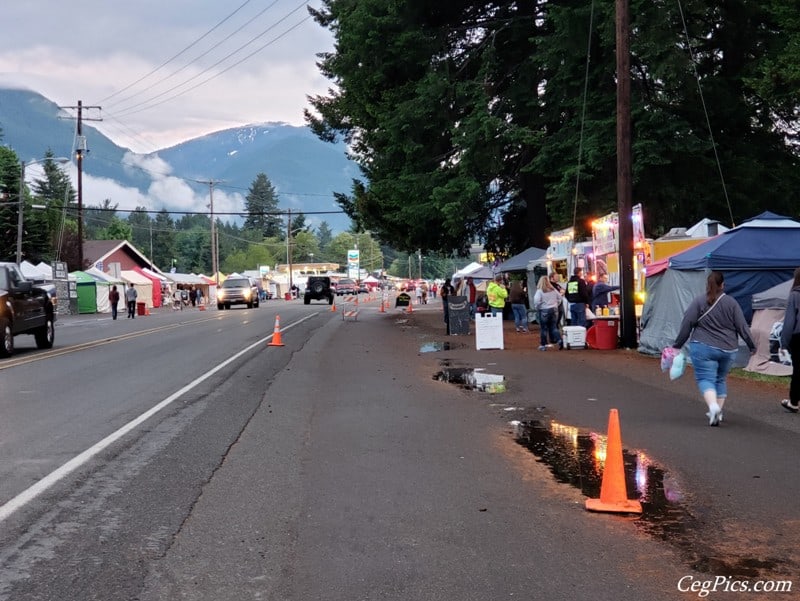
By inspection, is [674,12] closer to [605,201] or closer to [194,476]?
[605,201]

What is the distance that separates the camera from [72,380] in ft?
44.5

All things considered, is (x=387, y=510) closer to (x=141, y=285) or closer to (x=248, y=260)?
(x=141, y=285)

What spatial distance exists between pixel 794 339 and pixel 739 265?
564cm

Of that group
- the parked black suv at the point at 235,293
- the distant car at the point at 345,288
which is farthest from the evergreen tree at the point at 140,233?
the parked black suv at the point at 235,293

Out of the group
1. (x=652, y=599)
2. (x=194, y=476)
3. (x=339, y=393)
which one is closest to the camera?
(x=652, y=599)

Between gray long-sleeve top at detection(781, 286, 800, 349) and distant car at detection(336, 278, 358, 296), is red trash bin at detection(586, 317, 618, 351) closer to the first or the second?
gray long-sleeve top at detection(781, 286, 800, 349)

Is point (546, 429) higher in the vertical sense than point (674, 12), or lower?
lower

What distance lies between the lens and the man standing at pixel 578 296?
19578mm

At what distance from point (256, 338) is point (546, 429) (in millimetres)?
15630

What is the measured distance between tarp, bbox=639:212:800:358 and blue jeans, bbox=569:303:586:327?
323 centimetres

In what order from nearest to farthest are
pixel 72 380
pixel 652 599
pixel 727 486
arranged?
pixel 652 599, pixel 727 486, pixel 72 380

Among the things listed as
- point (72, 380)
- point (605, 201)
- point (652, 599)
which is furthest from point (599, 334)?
point (652, 599)

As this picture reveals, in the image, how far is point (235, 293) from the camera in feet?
169

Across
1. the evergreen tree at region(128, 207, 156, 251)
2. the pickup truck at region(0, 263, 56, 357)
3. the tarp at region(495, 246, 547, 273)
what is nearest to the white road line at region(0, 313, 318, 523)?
the pickup truck at region(0, 263, 56, 357)
